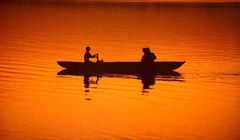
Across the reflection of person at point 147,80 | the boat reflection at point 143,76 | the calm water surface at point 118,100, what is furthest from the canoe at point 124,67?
the calm water surface at point 118,100

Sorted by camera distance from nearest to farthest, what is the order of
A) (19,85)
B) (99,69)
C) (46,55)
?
(19,85) → (99,69) → (46,55)

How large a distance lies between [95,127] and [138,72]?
30.0 feet

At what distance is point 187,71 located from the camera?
26.6m

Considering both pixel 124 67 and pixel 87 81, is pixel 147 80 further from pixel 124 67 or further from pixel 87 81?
pixel 87 81

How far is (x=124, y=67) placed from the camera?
25.2 metres

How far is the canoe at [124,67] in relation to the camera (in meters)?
25.1

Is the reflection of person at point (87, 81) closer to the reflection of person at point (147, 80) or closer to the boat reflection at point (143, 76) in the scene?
the boat reflection at point (143, 76)

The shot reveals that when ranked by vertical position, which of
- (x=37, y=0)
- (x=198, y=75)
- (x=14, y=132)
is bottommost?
(x=14, y=132)

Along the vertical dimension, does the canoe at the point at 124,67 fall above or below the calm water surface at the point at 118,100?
above

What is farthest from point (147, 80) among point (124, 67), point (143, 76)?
point (124, 67)

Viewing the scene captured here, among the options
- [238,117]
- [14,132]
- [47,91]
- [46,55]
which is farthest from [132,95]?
[46,55]

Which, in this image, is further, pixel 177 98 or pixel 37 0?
pixel 37 0

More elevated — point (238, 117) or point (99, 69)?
point (99, 69)

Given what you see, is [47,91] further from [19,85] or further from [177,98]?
[177,98]
